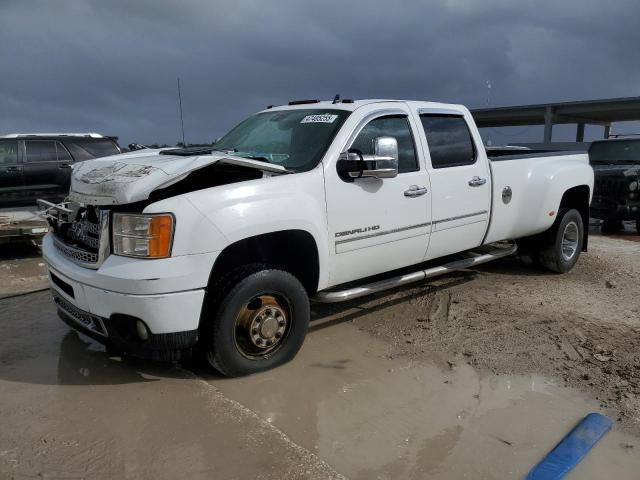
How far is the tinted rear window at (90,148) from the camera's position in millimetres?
9711

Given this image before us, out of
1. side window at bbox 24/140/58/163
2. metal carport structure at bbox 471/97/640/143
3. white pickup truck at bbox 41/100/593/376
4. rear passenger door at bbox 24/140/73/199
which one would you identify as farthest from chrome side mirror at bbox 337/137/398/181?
metal carport structure at bbox 471/97/640/143

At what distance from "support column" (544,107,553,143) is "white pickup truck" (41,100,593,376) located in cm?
4395

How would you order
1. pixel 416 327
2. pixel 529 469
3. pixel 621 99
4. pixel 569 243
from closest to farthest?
pixel 529 469 < pixel 416 327 < pixel 569 243 < pixel 621 99

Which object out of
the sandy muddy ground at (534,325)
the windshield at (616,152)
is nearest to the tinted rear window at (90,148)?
the sandy muddy ground at (534,325)

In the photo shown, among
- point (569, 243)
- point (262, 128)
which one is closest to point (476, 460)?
point (262, 128)

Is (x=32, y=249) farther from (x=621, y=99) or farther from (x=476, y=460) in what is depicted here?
(x=621, y=99)

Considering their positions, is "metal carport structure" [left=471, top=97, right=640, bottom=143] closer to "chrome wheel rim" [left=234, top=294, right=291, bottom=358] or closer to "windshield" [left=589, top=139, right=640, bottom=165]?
"windshield" [left=589, top=139, right=640, bottom=165]

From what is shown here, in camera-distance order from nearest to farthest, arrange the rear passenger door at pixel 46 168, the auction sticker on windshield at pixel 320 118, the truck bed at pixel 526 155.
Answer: the auction sticker on windshield at pixel 320 118 → the truck bed at pixel 526 155 → the rear passenger door at pixel 46 168

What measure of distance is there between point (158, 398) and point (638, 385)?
3.24 metres

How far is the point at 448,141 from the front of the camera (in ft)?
16.2

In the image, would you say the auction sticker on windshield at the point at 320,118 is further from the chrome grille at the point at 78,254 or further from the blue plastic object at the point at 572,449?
the blue plastic object at the point at 572,449

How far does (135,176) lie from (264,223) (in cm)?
85

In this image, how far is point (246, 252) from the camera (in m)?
3.68

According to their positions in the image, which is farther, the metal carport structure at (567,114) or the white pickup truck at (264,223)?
the metal carport structure at (567,114)
